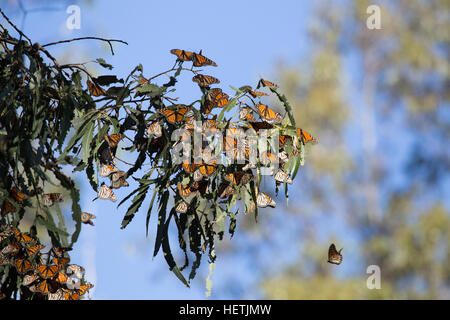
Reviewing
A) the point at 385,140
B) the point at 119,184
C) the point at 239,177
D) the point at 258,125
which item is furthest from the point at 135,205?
the point at 385,140

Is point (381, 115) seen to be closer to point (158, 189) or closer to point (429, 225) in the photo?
point (429, 225)

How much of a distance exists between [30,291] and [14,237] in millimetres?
197

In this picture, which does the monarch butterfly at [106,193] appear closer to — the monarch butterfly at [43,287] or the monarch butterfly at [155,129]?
the monarch butterfly at [155,129]

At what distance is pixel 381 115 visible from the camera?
1004cm

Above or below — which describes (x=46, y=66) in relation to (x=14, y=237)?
above

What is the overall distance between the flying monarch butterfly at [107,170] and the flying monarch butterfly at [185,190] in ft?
0.63

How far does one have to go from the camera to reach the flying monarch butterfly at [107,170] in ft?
6.02

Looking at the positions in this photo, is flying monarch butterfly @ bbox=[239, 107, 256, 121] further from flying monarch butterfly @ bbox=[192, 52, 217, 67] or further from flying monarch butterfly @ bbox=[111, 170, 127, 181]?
flying monarch butterfly @ bbox=[111, 170, 127, 181]

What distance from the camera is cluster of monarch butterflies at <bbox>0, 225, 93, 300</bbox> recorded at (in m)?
1.88

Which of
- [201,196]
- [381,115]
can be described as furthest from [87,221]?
[381,115]

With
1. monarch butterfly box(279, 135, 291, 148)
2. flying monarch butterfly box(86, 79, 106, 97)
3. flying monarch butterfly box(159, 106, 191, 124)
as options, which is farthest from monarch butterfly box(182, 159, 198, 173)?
flying monarch butterfly box(86, 79, 106, 97)

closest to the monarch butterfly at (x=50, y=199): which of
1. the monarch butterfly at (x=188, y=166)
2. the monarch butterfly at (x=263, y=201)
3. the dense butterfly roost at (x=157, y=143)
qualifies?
the dense butterfly roost at (x=157, y=143)

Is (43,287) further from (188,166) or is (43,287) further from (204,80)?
(204,80)

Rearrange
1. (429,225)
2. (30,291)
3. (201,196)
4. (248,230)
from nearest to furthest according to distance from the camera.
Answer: (201,196) → (30,291) → (429,225) → (248,230)
